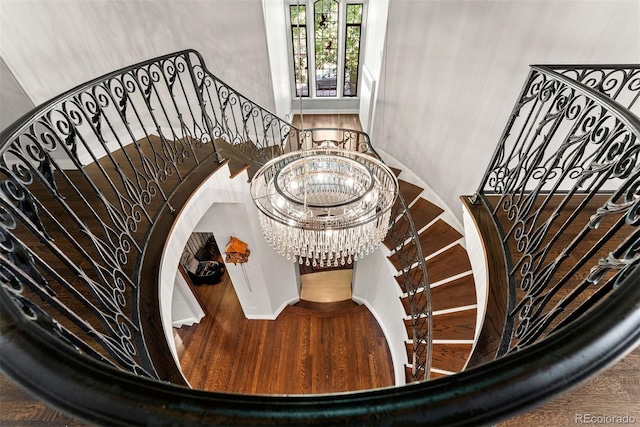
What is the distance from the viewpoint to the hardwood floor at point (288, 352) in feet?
18.8

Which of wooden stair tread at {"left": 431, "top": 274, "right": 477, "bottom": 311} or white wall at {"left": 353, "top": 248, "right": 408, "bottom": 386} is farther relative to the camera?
white wall at {"left": 353, "top": 248, "right": 408, "bottom": 386}

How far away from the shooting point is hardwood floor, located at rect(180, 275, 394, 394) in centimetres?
572

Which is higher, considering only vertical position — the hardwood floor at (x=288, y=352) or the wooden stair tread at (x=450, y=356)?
the wooden stair tread at (x=450, y=356)

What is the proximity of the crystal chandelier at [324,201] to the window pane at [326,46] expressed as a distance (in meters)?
7.72

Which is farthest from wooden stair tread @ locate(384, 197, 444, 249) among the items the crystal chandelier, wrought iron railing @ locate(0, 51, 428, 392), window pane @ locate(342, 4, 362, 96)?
window pane @ locate(342, 4, 362, 96)

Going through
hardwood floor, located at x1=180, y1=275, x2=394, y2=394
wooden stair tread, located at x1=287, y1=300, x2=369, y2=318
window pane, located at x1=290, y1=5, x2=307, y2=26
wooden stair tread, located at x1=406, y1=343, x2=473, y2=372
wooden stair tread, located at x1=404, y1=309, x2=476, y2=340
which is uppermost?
window pane, located at x1=290, y1=5, x2=307, y2=26

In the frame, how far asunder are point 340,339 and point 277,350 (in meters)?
1.34

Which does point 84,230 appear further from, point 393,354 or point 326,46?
point 326,46

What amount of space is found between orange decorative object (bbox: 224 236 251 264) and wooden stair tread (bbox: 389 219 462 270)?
2522 mm

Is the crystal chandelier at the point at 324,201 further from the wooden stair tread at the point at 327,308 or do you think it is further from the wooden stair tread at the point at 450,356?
the wooden stair tread at the point at 327,308

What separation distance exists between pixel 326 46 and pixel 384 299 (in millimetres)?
7712

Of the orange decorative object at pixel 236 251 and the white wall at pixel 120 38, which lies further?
the orange decorative object at pixel 236 251

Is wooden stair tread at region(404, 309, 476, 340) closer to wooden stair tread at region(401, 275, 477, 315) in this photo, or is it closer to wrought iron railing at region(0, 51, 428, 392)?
wooden stair tread at region(401, 275, 477, 315)

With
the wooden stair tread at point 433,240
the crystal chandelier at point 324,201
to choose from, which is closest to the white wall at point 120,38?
the crystal chandelier at point 324,201
